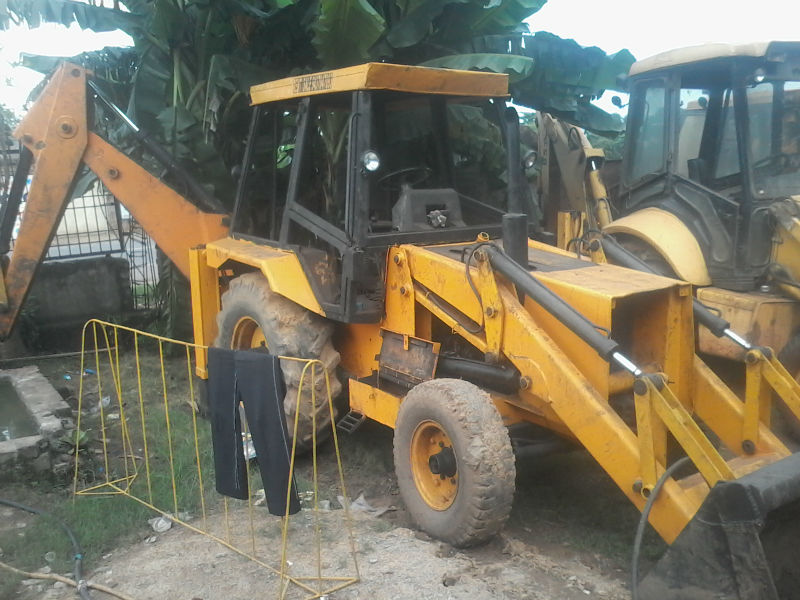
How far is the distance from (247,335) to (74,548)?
2.04 metres

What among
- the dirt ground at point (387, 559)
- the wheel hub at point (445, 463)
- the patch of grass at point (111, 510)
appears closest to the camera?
the dirt ground at point (387, 559)

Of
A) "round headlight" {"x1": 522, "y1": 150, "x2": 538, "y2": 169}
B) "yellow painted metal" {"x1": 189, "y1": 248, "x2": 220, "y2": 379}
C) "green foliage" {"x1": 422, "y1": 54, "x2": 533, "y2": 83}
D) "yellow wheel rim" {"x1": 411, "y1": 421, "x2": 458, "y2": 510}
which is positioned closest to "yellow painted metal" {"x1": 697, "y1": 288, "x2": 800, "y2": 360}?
"round headlight" {"x1": 522, "y1": 150, "x2": 538, "y2": 169}

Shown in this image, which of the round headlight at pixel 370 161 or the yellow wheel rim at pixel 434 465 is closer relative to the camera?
the yellow wheel rim at pixel 434 465

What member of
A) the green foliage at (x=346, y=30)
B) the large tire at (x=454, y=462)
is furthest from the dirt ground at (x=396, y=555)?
the green foliage at (x=346, y=30)

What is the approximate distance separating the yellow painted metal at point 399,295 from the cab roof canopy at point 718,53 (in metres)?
2.96

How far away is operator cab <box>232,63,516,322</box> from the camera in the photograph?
15.0 feet

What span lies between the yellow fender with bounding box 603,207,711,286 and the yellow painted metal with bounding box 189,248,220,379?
3311mm

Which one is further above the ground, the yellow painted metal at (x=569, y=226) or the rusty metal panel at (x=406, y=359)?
the yellow painted metal at (x=569, y=226)

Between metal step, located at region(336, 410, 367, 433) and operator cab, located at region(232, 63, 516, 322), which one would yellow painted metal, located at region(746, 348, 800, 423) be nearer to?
operator cab, located at region(232, 63, 516, 322)

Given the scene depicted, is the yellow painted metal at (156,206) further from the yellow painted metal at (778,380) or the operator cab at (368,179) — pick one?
the yellow painted metal at (778,380)

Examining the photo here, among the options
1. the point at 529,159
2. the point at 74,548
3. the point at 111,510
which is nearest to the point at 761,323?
the point at 529,159

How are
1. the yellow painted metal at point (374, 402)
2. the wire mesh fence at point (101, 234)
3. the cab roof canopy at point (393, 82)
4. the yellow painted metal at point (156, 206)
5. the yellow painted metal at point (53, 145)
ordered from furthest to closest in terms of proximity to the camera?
1. the wire mesh fence at point (101, 234)
2. the yellow painted metal at point (156, 206)
3. the yellow painted metal at point (53, 145)
4. the yellow painted metal at point (374, 402)
5. the cab roof canopy at point (393, 82)

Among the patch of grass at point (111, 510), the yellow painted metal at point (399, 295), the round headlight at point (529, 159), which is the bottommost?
the patch of grass at point (111, 510)

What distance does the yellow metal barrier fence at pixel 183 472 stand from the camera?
3.89 meters
